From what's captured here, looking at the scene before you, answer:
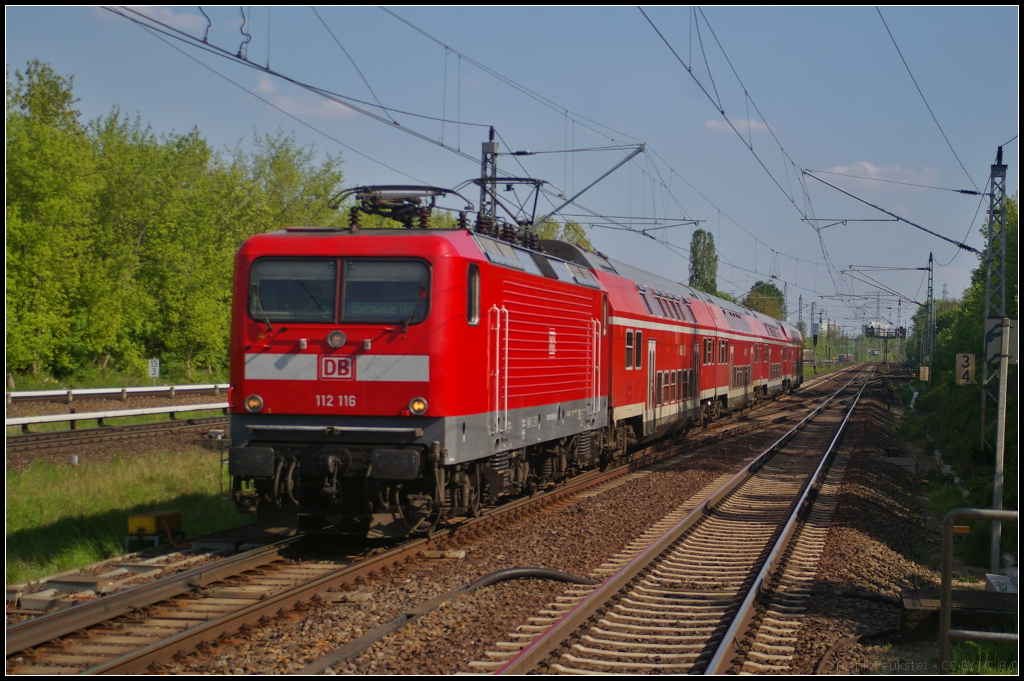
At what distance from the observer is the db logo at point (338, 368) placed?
31.4 feet

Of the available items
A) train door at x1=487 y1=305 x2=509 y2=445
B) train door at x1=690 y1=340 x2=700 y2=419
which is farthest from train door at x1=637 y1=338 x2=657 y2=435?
train door at x1=487 y1=305 x2=509 y2=445

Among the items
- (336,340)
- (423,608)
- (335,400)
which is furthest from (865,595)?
(336,340)

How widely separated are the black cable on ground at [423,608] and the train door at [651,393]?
10253 millimetres

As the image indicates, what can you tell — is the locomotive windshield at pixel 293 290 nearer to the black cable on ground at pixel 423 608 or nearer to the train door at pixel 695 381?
the black cable on ground at pixel 423 608

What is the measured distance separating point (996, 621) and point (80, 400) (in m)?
29.2

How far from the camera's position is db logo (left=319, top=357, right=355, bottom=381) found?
31.4ft

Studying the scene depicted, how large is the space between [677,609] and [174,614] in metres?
4.34

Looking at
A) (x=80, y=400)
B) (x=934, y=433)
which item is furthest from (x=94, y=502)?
(x=934, y=433)

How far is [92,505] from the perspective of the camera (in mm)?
13375

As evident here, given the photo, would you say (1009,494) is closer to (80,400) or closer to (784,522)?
(784,522)

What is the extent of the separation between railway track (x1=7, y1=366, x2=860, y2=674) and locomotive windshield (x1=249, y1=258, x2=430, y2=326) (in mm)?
2554

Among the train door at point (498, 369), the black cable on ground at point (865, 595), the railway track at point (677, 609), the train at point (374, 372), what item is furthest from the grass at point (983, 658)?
the train door at point (498, 369)

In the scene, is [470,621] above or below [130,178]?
below

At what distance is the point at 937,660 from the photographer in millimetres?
6887
